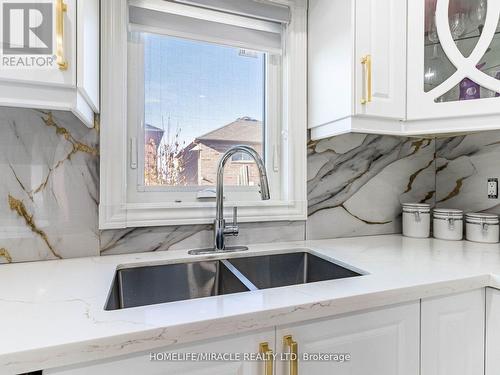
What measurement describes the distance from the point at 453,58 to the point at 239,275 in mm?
1146

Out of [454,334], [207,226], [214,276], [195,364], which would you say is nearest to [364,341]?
[454,334]

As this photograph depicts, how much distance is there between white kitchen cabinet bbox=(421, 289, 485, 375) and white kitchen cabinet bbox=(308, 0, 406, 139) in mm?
648

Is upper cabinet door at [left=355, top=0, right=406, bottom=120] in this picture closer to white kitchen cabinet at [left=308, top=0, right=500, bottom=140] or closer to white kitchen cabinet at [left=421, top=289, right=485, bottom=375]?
white kitchen cabinet at [left=308, top=0, right=500, bottom=140]

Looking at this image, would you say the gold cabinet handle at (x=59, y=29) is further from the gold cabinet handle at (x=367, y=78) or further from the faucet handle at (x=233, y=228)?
the gold cabinet handle at (x=367, y=78)

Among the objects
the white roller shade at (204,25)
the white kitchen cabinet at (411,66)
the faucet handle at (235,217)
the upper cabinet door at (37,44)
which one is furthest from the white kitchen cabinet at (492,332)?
the upper cabinet door at (37,44)

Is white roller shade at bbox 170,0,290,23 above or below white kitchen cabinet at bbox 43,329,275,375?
above

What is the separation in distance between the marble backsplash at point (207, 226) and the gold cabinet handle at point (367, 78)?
312 millimetres

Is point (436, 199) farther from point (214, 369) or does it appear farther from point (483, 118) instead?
point (214, 369)

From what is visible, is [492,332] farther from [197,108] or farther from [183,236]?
[197,108]

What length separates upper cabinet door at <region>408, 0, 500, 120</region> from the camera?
1.20 metres

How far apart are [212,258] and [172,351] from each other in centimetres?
53

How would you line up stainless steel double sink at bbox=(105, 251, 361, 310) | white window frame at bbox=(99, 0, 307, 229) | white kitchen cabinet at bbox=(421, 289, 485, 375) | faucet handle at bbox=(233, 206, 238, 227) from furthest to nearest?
1. faucet handle at bbox=(233, 206, 238, 227)
2. white window frame at bbox=(99, 0, 307, 229)
3. stainless steel double sink at bbox=(105, 251, 361, 310)
4. white kitchen cabinet at bbox=(421, 289, 485, 375)

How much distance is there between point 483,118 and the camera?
1.21 meters

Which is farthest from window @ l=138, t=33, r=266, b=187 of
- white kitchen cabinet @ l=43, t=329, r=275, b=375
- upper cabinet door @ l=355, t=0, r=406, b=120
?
white kitchen cabinet @ l=43, t=329, r=275, b=375
